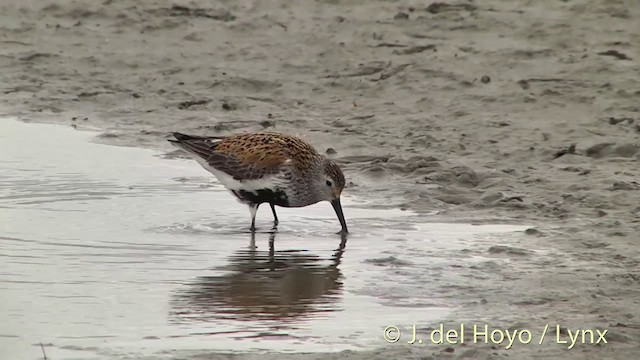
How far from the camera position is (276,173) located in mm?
10320

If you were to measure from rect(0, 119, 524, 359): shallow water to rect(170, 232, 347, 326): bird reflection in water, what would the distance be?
1cm

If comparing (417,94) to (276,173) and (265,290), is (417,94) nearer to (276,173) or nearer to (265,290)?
(276,173)

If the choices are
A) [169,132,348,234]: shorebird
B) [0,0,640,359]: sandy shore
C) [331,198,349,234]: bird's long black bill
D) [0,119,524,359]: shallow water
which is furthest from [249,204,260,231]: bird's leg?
[0,0,640,359]: sandy shore

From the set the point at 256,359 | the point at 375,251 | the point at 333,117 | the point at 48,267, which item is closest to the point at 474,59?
the point at 333,117

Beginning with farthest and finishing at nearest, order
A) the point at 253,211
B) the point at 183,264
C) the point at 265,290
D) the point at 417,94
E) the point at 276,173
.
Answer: the point at 417,94
the point at 276,173
the point at 253,211
the point at 183,264
the point at 265,290

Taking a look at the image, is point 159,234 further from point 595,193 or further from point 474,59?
point 474,59

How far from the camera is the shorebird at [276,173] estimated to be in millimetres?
10234

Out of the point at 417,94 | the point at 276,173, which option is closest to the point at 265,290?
the point at 276,173

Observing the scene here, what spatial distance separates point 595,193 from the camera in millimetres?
10523

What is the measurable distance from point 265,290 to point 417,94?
5.38 m

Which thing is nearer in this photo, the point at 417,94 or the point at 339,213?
the point at 339,213

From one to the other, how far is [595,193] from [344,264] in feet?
8.19

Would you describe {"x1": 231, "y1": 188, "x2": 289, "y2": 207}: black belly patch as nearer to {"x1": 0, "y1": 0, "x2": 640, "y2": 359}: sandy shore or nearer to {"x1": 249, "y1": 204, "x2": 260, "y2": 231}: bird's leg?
{"x1": 249, "y1": 204, "x2": 260, "y2": 231}: bird's leg

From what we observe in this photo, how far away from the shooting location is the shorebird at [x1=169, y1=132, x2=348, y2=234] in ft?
33.6
